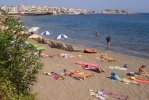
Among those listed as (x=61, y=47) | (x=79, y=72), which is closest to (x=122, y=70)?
(x=79, y=72)

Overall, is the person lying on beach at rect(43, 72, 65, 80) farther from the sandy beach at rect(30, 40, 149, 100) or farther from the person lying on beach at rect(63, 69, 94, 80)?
the person lying on beach at rect(63, 69, 94, 80)

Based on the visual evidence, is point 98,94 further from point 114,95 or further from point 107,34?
point 107,34

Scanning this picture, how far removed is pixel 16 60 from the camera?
22.6ft

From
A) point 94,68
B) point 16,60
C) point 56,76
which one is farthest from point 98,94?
point 16,60

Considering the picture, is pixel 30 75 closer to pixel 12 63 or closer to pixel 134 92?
pixel 12 63

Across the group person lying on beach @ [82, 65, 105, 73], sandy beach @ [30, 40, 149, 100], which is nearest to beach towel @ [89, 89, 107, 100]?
sandy beach @ [30, 40, 149, 100]

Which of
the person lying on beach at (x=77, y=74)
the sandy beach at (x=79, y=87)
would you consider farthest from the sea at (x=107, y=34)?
the sandy beach at (x=79, y=87)

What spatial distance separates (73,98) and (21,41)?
5.31 meters

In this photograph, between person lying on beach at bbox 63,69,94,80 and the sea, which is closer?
person lying on beach at bbox 63,69,94,80

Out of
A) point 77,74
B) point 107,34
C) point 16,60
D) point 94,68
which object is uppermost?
point 16,60

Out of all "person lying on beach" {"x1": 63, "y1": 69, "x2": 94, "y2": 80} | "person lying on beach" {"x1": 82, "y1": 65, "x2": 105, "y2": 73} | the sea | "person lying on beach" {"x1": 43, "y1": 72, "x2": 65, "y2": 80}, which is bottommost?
the sea

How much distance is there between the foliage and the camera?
6.84 meters

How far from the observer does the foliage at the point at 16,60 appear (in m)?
6.84

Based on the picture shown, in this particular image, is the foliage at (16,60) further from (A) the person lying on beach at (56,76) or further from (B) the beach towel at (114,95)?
(A) the person lying on beach at (56,76)
